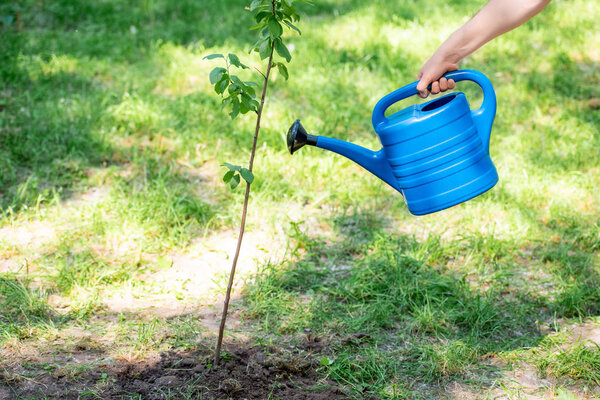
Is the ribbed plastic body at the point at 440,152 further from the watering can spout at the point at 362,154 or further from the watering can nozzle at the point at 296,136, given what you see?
the watering can nozzle at the point at 296,136

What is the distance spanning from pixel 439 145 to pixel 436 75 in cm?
25

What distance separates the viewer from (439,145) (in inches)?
75.7

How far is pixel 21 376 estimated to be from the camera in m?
2.06

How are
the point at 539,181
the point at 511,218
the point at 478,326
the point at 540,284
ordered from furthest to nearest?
the point at 539,181 → the point at 511,218 → the point at 540,284 → the point at 478,326

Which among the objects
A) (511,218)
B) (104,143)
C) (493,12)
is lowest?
(511,218)

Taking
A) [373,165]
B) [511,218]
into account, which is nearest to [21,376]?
[373,165]

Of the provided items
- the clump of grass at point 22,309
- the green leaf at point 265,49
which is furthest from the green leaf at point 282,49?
the clump of grass at point 22,309

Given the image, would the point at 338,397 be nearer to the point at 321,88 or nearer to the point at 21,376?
the point at 21,376

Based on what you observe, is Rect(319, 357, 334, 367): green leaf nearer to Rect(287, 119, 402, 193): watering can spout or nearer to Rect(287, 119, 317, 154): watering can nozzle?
Rect(287, 119, 402, 193): watering can spout

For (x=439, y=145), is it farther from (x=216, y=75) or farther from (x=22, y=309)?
(x=22, y=309)

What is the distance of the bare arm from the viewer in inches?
78.2

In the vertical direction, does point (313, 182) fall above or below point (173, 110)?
below

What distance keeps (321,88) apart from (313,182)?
46.3 inches

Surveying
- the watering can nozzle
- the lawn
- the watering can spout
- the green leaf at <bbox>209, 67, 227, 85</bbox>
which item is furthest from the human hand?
the lawn
